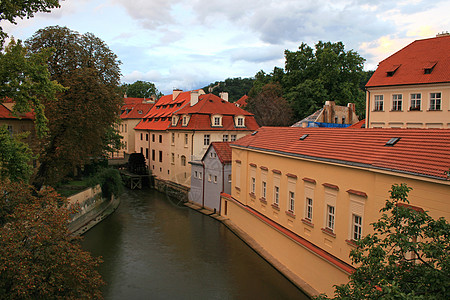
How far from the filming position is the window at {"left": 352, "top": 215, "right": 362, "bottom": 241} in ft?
35.9

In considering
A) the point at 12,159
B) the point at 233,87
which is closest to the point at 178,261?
the point at 12,159

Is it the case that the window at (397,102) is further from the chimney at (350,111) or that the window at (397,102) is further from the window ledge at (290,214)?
the chimney at (350,111)

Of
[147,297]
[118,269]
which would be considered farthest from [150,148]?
[147,297]

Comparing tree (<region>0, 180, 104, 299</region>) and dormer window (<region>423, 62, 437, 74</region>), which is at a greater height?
dormer window (<region>423, 62, 437, 74</region>)

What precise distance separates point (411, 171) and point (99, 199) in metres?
21.9

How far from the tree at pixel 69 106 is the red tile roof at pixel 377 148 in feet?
32.9

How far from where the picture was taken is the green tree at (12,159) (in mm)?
11492

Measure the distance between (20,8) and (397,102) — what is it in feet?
67.2

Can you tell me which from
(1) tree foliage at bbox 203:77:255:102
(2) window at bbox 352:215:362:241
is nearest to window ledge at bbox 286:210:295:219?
(2) window at bbox 352:215:362:241

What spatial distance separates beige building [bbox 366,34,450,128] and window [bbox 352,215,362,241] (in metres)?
12.7

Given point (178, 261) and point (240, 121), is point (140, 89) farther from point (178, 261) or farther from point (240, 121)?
point (178, 261)

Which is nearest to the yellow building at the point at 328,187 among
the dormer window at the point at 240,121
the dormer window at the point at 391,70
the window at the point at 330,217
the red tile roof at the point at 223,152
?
the window at the point at 330,217

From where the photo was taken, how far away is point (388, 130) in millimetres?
12062

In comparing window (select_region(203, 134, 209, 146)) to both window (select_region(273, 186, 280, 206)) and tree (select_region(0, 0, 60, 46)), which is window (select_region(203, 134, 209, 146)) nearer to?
window (select_region(273, 186, 280, 206))
